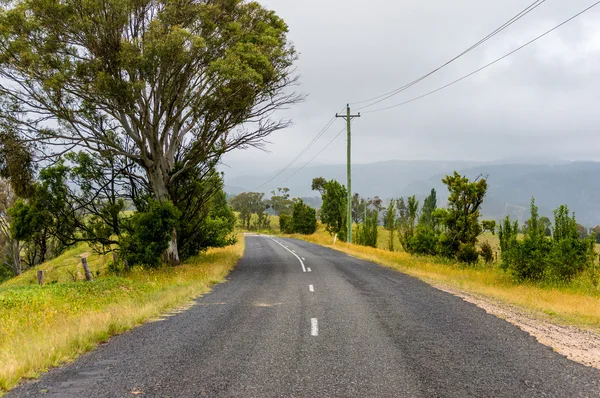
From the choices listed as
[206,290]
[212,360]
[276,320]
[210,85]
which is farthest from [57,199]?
[212,360]

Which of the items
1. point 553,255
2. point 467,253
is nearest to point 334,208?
point 467,253

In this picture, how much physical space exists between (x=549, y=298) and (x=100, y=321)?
12.5 m

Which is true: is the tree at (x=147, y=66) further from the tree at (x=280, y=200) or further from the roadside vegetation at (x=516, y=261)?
the tree at (x=280, y=200)

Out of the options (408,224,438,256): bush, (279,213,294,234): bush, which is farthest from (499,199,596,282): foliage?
(279,213,294,234): bush

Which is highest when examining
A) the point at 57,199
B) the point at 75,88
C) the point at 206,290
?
the point at 75,88

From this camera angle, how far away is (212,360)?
20.2ft

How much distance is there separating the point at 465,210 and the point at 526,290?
8.59 metres

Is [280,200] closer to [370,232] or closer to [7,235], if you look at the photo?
[370,232]

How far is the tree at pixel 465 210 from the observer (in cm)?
2209

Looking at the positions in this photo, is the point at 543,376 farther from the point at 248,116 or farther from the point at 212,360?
the point at 248,116

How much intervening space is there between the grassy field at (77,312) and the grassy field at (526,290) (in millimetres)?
9410

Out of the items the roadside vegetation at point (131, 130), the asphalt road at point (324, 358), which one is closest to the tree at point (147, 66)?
the roadside vegetation at point (131, 130)

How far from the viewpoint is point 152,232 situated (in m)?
18.0

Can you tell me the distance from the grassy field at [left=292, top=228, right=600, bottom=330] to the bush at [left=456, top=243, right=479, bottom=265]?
2.28ft
